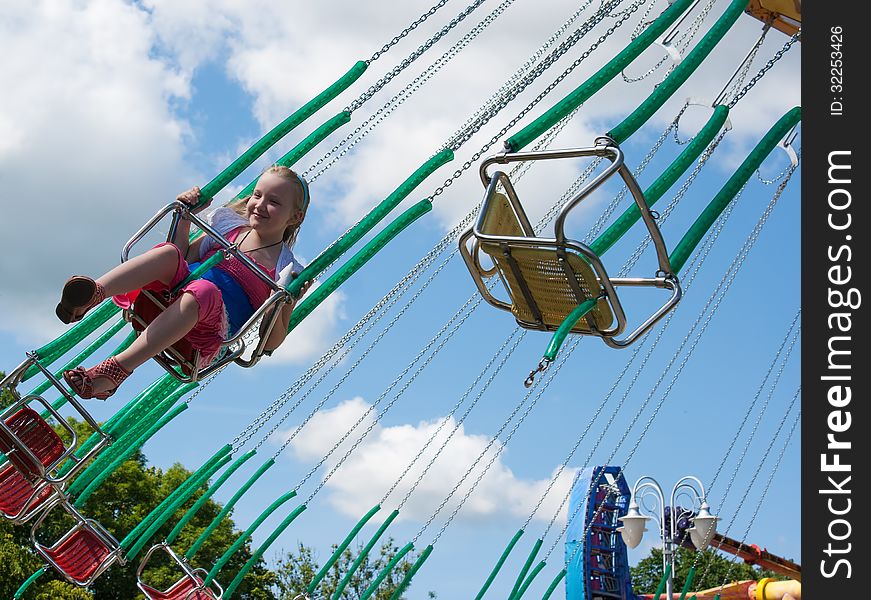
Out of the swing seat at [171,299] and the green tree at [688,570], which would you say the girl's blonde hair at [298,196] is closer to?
the swing seat at [171,299]

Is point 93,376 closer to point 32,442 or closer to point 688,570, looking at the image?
point 32,442

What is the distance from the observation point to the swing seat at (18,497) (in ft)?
24.7

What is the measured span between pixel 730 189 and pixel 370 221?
1.96 m

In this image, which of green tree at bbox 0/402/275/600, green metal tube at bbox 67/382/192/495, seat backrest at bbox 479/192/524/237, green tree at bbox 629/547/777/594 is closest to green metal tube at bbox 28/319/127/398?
green metal tube at bbox 67/382/192/495

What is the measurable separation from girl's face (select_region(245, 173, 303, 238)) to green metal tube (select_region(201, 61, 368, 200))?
0.27m

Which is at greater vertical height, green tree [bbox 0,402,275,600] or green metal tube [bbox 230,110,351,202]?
green tree [bbox 0,402,275,600]

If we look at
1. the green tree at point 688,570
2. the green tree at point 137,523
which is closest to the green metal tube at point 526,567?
the green tree at point 137,523

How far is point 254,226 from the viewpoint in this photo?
6.51 meters

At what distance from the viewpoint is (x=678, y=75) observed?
6172 mm

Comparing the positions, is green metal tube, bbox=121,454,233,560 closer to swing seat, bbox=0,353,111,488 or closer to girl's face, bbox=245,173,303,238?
swing seat, bbox=0,353,111,488

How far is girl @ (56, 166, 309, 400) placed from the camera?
5.69m

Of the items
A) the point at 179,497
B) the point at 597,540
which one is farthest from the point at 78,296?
the point at 597,540
